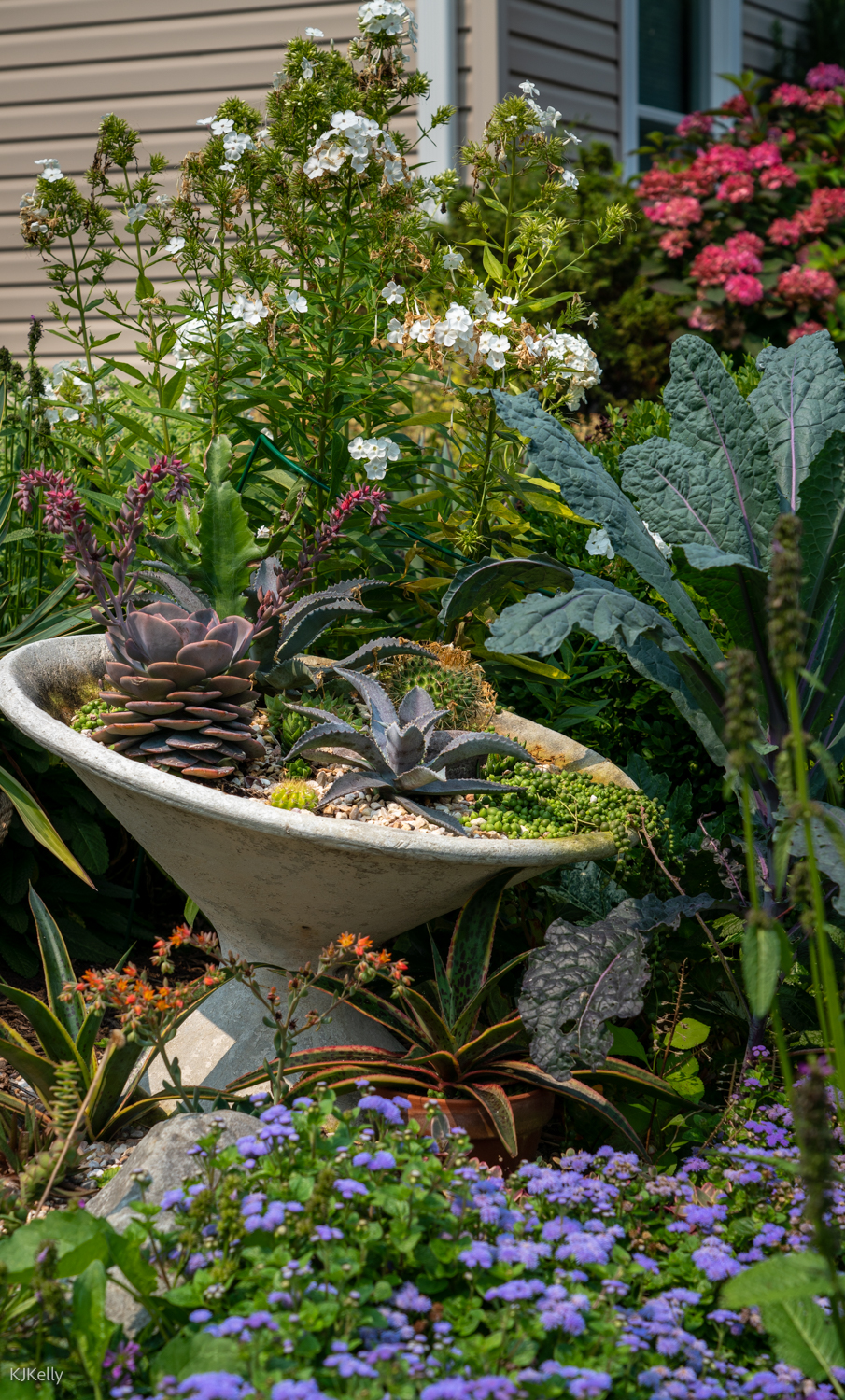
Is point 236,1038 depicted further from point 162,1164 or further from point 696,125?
point 696,125

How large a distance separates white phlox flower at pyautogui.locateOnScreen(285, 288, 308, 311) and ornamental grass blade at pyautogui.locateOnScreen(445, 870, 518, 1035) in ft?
4.53

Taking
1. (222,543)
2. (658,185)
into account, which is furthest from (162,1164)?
(658,185)

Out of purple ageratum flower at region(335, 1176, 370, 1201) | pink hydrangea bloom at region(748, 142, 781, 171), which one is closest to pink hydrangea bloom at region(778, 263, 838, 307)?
pink hydrangea bloom at region(748, 142, 781, 171)

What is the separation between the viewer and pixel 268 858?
6.31 feet

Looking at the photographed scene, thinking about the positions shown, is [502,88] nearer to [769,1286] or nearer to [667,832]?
[667,832]

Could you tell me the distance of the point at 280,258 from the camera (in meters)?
2.79

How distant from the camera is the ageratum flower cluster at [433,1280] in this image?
3.88ft

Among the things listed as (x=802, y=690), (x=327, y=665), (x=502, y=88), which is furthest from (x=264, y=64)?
(x=802, y=690)

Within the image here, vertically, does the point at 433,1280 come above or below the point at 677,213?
below

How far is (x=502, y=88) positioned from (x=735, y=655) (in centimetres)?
482

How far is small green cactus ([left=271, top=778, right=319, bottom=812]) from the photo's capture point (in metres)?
2.07

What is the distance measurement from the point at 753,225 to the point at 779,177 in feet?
0.83

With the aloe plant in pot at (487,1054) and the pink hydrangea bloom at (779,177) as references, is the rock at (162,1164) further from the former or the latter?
the pink hydrangea bloom at (779,177)

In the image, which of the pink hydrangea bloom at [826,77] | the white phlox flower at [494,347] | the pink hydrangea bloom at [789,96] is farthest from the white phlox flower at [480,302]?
the pink hydrangea bloom at [826,77]
